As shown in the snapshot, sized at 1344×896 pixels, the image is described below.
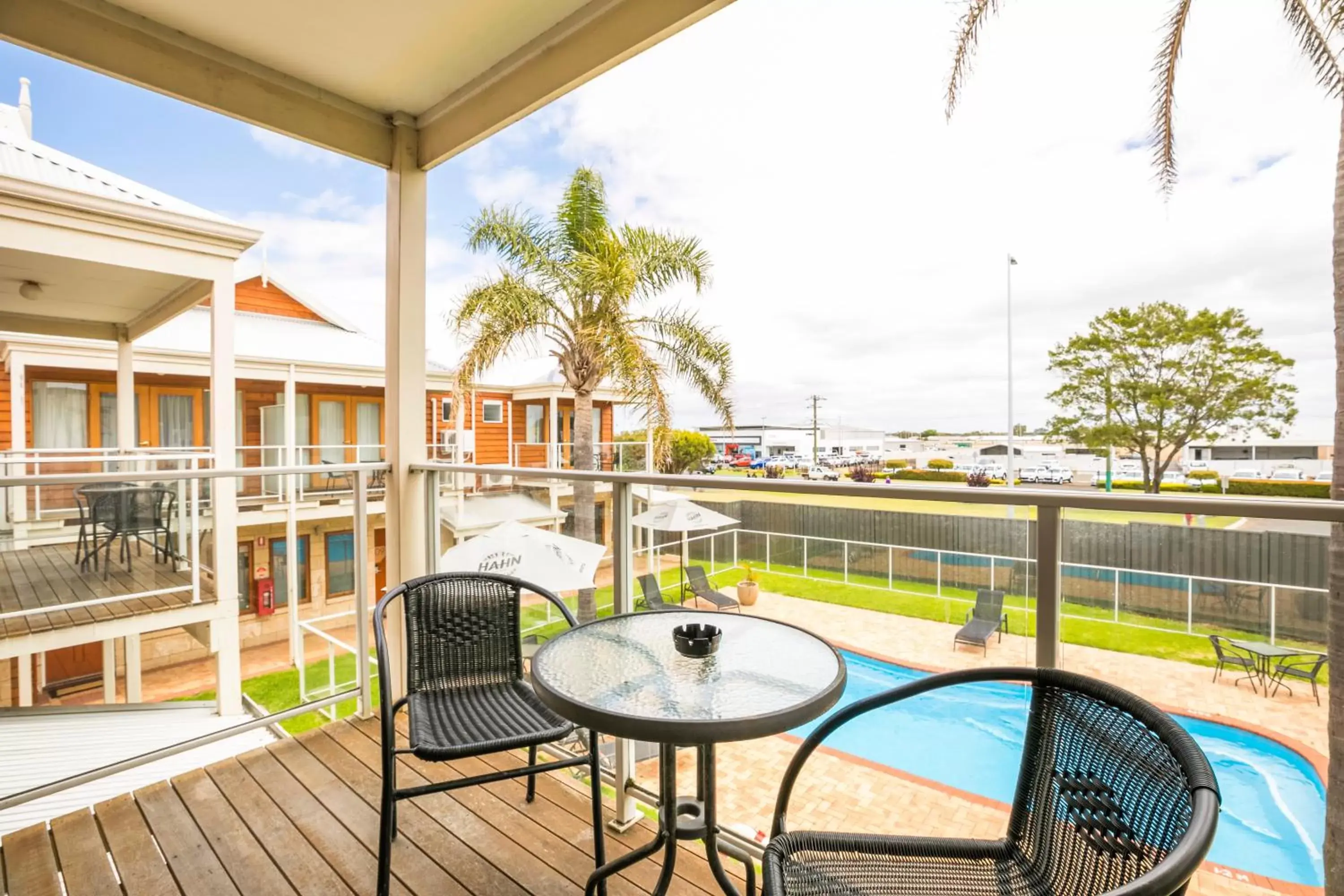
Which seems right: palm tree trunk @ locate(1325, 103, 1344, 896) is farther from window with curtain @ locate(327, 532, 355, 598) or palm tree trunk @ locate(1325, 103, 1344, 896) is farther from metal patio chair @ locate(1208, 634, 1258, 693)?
window with curtain @ locate(327, 532, 355, 598)

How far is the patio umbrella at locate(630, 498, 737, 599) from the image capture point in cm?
226

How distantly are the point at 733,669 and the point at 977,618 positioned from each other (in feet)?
2.41

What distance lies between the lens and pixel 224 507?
5.40 metres

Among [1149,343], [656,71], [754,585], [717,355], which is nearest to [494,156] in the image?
[656,71]

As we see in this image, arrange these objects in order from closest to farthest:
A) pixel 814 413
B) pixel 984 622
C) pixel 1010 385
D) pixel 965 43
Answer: pixel 984 622, pixel 965 43, pixel 1010 385, pixel 814 413

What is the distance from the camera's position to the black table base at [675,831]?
157cm

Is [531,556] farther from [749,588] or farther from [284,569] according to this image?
[284,569]

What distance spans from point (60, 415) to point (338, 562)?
4.39 meters

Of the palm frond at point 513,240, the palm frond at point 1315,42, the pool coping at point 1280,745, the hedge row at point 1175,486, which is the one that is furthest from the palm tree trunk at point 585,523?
the hedge row at point 1175,486

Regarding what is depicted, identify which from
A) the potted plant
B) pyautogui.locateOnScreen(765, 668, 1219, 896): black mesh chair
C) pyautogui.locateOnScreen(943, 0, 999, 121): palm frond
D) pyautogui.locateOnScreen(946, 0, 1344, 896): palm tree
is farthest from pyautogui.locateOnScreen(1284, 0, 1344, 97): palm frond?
pyautogui.locateOnScreen(765, 668, 1219, 896): black mesh chair

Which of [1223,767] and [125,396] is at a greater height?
[125,396]

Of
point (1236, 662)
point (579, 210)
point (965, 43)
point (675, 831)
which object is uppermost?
point (579, 210)

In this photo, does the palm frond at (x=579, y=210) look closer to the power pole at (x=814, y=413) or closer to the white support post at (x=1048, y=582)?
the power pole at (x=814, y=413)

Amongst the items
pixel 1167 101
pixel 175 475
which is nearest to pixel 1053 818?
pixel 175 475
